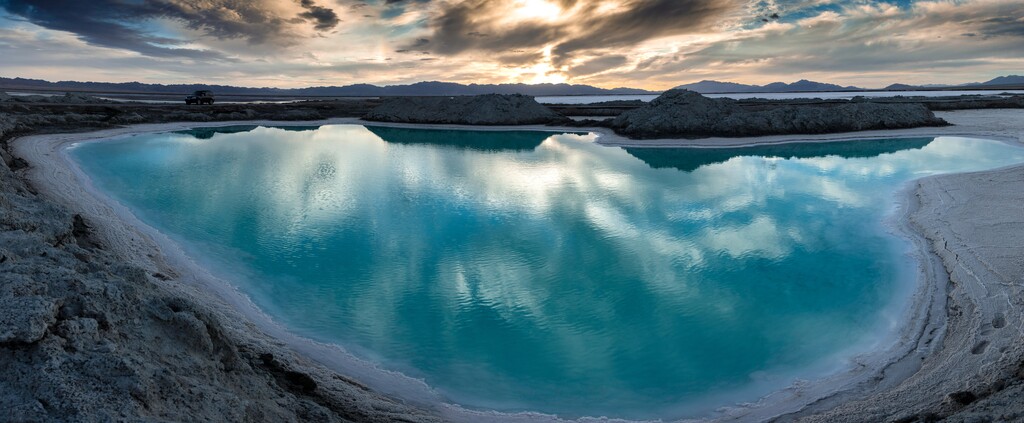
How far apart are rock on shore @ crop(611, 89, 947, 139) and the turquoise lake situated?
35.5 ft

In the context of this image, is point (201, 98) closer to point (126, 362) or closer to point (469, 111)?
point (469, 111)

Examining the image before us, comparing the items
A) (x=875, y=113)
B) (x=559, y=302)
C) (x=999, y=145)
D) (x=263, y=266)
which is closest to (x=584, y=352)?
(x=559, y=302)

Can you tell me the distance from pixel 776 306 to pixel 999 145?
103 feet

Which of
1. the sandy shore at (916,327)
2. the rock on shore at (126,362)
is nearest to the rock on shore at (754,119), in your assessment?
the sandy shore at (916,327)

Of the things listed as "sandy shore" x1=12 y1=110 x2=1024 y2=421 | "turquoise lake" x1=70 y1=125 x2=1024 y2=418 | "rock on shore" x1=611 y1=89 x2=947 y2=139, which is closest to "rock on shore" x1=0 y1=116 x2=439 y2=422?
"sandy shore" x1=12 y1=110 x2=1024 y2=421

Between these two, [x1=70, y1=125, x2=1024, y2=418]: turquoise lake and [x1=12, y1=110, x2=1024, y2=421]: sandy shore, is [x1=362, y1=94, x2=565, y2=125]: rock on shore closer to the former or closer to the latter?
[x1=70, y1=125, x2=1024, y2=418]: turquoise lake

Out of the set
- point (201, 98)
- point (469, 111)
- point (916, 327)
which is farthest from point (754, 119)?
point (201, 98)

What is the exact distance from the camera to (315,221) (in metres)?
16.3

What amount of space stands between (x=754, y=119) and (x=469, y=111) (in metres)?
26.8

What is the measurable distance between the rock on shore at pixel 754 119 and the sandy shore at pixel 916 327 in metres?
20.8

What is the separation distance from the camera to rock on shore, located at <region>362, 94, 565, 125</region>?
5047 cm

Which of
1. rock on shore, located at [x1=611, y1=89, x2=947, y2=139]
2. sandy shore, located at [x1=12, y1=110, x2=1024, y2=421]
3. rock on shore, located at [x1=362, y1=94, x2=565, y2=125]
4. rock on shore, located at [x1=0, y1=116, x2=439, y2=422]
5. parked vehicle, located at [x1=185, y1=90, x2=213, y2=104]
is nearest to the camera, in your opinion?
rock on shore, located at [x1=0, y1=116, x2=439, y2=422]

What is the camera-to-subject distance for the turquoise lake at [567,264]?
8234 mm

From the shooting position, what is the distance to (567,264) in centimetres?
1262
